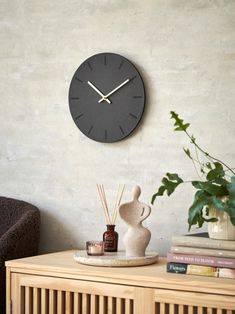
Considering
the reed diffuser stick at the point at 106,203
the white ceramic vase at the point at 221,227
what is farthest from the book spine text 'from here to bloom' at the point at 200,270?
the reed diffuser stick at the point at 106,203

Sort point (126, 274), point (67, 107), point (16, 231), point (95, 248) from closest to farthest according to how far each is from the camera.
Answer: point (126, 274)
point (95, 248)
point (16, 231)
point (67, 107)

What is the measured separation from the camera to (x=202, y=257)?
1893 millimetres

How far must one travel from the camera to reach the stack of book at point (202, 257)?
1.85 meters

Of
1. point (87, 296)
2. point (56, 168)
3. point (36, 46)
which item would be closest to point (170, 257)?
point (87, 296)

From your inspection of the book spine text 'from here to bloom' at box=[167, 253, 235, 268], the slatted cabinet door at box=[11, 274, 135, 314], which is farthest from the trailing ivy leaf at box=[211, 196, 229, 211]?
the slatted cabinet door at box=[11, 274, 135, 314]

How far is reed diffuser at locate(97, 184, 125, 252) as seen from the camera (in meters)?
2.29

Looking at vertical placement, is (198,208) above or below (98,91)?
below

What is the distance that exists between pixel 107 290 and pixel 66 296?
→ 0.54 ft

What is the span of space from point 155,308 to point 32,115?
1.17 m

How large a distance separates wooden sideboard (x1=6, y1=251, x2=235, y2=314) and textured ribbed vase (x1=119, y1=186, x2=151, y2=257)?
10 cm

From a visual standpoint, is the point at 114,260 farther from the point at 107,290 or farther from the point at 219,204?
the point at 219,204

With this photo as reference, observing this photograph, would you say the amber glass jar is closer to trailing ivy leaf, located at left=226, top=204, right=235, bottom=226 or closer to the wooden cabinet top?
the wooden cabinet top

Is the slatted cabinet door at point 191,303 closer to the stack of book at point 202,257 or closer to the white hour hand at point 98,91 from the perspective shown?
the stack of book at point 202,257

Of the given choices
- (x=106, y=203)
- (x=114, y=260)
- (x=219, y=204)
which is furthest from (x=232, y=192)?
(x=106, y=203)
